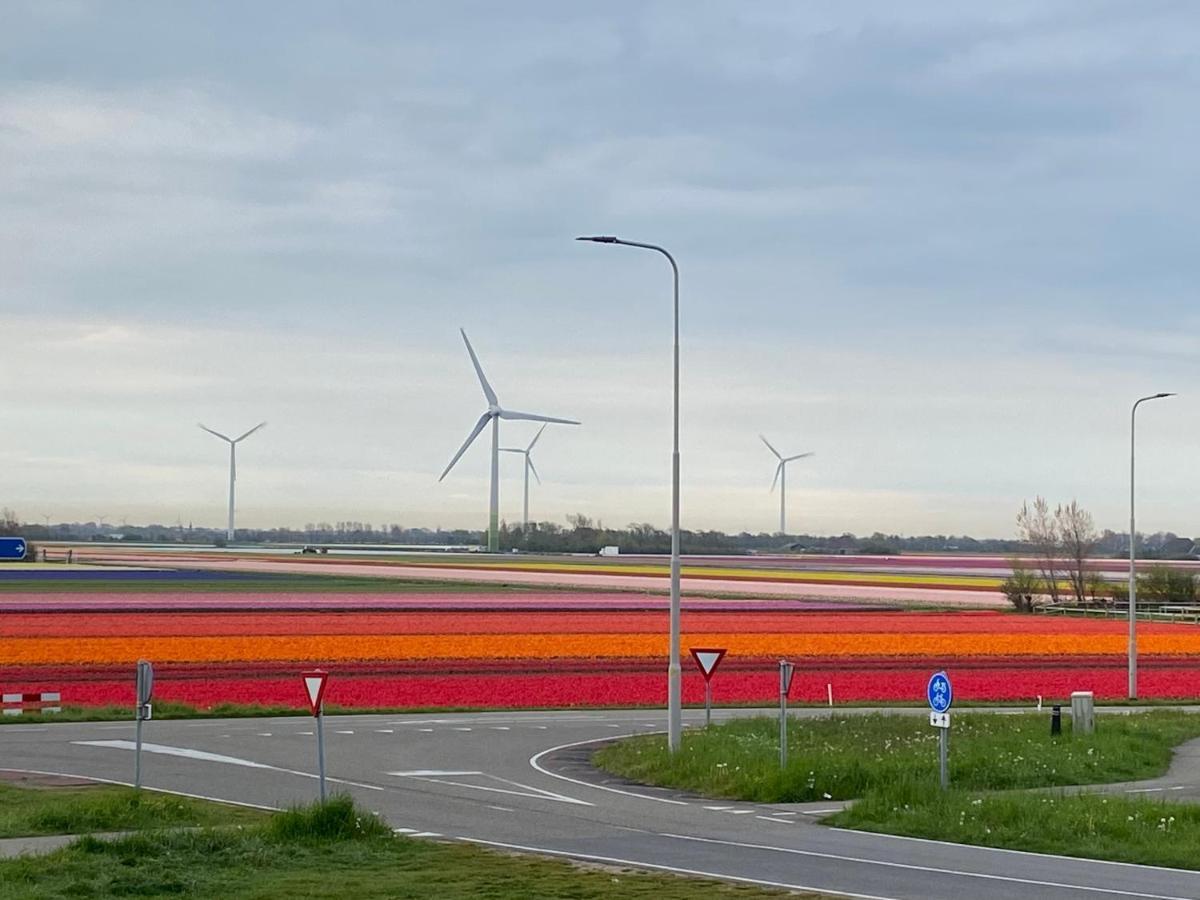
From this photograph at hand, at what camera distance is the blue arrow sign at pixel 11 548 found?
49731mm

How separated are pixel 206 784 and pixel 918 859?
12.6m

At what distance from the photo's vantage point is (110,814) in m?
22.6

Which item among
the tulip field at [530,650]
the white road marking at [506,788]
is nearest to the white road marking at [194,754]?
the white road marking at [506,788]

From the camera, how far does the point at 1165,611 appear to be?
100 m

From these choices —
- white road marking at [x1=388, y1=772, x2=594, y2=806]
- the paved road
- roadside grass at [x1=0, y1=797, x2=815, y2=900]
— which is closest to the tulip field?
the paved road

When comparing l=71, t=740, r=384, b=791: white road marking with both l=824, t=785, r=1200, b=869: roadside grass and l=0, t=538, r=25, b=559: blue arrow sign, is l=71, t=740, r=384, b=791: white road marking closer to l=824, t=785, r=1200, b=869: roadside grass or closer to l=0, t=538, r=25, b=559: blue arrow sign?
l=824, t=785, r=1200, b=869: roadside grass

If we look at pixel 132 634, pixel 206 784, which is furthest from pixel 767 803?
pixel 132 634

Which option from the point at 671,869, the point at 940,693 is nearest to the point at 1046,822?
the point at 940,693

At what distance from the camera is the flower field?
5028 cm

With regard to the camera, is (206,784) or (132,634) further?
(132,634)

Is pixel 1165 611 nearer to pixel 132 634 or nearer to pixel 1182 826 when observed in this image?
pixel 132 634

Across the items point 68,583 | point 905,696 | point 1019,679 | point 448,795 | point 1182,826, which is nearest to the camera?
point 1182,826

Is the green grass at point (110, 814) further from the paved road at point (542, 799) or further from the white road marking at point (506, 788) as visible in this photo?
the white road marking at point (506, 788)

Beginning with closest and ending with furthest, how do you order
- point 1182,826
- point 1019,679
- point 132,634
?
point 1182,826 < point 1019,679 < point 132,634
